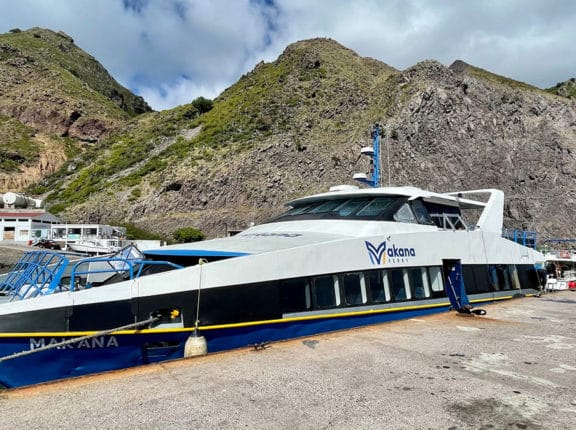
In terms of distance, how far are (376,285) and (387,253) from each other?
0.67 m

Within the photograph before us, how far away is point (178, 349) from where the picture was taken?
18.7ft

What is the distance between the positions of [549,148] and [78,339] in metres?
64.3

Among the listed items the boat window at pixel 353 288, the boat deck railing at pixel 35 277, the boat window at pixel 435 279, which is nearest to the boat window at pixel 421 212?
the boat window at pixel 435 279

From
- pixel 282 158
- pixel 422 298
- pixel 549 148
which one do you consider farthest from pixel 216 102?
pixel 422 298

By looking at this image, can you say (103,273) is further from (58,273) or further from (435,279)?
(435,279)

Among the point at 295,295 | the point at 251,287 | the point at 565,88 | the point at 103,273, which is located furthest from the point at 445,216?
the point at 565,88

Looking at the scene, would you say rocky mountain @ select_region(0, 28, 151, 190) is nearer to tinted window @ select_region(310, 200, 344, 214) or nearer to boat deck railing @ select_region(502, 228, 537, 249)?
tinted window @ select_region(310, 200, 344, 214)

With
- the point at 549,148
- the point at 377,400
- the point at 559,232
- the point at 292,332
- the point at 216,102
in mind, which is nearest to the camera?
the point at 377,400

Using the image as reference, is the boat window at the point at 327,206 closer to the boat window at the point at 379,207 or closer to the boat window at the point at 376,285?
the boat window at the point at 379,207

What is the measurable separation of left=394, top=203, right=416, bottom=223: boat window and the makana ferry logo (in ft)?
2.99

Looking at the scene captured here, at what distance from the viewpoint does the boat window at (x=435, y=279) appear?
29.2 ft

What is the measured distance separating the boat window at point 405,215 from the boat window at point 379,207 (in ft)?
0.58

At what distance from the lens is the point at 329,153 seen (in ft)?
188

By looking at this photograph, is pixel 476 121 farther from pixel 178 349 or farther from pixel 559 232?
pixel 178 349
